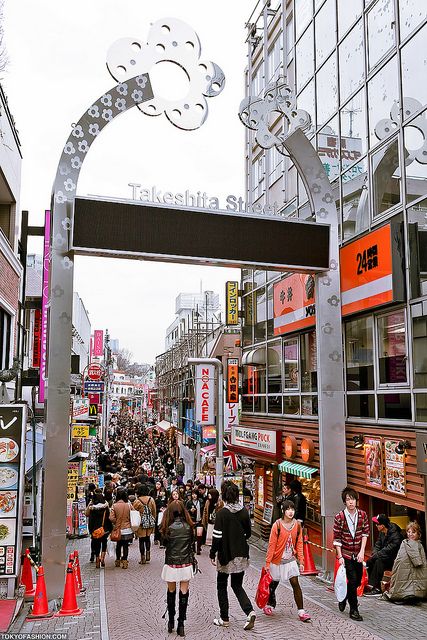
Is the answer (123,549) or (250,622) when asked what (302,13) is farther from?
(250,622)

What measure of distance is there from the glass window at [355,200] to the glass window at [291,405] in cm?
477

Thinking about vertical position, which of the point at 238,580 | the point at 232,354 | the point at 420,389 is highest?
the point at 232,354

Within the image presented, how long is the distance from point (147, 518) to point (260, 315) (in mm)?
8976

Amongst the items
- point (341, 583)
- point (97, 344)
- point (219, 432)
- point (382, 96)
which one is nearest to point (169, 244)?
point (382, 96)

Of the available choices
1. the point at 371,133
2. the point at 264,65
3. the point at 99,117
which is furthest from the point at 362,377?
the point at 264,65

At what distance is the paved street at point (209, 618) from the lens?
23.1ft

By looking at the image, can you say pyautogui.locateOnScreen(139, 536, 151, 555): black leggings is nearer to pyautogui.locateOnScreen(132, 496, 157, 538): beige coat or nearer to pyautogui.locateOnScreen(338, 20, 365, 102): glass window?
pyautogui.locateOnScreen(132, 496, 157, 538): beige coat

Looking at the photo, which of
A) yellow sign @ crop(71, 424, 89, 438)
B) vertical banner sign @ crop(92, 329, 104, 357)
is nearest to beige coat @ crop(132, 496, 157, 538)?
yellow sign @ crop(71, 424, 89, 438)

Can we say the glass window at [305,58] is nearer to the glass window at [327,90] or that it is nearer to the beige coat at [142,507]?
the glass window at [327,90]

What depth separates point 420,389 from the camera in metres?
10.0

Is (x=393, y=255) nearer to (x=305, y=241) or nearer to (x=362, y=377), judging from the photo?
(x=305, y=241)

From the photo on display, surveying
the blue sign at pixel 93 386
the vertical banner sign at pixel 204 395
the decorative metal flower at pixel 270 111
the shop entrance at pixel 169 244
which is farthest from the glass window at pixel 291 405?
the blue sign at pixel 93 386

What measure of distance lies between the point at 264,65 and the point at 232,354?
1945 centimetres

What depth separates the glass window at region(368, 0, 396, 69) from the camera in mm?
11625
